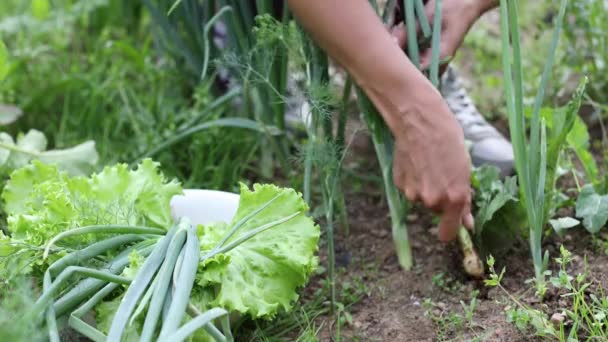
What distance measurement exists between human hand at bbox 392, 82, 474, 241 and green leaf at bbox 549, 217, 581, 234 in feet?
0.78

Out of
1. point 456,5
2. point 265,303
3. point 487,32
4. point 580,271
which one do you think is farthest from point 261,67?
point 487,32

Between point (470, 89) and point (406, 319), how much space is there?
3.79ft

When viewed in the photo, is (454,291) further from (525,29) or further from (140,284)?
(525,29)

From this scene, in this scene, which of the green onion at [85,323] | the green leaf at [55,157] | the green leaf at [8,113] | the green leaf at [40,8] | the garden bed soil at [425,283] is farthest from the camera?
the green leaf at [40,8]

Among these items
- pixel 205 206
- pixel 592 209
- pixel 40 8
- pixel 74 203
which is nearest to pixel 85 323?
pixel 74 203

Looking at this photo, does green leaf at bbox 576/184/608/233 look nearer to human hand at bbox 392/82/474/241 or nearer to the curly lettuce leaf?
human hand at bbox 392/82/474/241


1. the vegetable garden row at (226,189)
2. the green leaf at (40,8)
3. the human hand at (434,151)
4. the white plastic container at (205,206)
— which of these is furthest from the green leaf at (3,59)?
the human hand at (434,151)

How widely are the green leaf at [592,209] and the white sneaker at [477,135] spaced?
0.26 metres

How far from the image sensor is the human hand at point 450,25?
1722 mm

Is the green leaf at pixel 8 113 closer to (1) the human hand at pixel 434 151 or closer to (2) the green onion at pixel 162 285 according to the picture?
(2) the green onion at pixel 162 285

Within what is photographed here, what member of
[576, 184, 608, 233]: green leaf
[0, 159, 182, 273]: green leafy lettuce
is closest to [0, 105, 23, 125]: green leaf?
[0, 159, 182, 273]: green leafy lettuce

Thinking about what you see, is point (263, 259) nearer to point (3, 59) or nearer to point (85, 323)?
point (85, 323)

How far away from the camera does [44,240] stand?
155cm

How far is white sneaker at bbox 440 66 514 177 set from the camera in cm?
203
